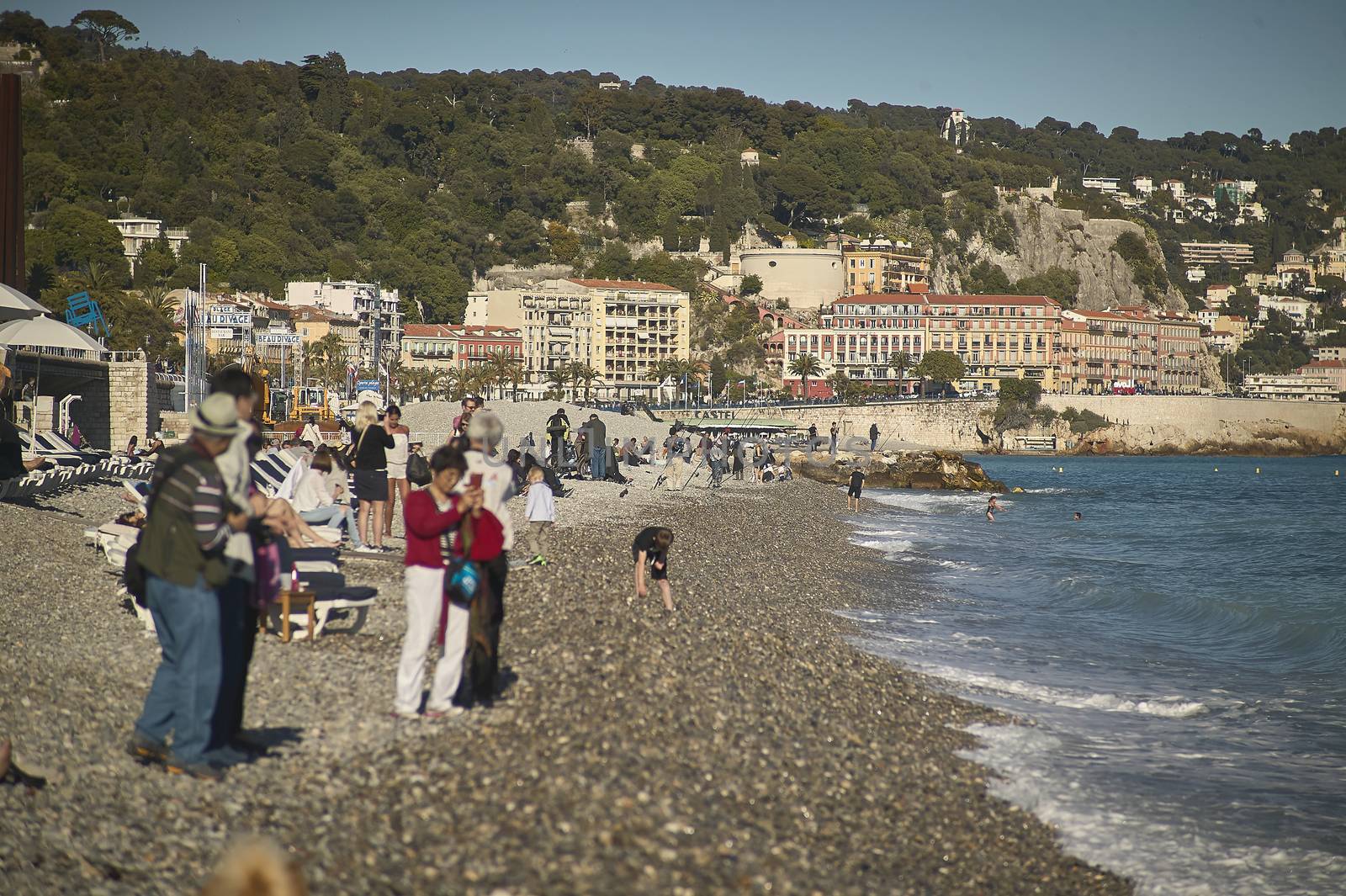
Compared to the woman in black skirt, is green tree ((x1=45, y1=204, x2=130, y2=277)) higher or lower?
higher

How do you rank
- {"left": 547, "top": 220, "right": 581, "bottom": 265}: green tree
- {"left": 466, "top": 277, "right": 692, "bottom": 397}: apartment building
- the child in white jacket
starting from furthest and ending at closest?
{"left": 547, "top": 220, "right": 581, "bottom": 265}: green tree → {"left": 466, "top": 277, "right": 692, "bottom": 397}: apartment building → the child in white jacket

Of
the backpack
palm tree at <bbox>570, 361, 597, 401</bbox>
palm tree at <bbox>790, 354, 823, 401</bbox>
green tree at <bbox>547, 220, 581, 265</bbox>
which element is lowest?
the backpack

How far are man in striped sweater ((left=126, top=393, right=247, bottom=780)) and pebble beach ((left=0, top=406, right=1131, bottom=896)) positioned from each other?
25 cm

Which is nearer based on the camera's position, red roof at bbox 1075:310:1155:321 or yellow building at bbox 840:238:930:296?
red roof at bbox 1075:310:1155:321

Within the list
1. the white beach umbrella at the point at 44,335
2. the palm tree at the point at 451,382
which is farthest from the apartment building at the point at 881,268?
the white beach umbrella at the point at 44,335

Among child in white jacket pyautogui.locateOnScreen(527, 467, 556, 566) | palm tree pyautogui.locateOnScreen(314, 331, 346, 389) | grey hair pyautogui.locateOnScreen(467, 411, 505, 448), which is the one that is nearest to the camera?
grey hair pyautogui.locateOnScreen(467, 411, 505, 448)

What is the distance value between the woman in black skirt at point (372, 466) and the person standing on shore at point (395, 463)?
0.40ft

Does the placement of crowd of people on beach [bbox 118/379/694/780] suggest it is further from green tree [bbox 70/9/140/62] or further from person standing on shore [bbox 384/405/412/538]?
green tree [bbox 70/9/140/62]

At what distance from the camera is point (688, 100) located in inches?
6781

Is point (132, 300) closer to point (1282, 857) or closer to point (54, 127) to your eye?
point (54, 127)

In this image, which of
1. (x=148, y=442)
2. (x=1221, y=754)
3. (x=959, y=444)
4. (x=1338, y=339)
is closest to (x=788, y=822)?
(x=1221, y=754)

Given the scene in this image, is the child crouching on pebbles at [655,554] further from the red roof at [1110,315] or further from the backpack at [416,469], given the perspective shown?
the red roof at [1110,315]

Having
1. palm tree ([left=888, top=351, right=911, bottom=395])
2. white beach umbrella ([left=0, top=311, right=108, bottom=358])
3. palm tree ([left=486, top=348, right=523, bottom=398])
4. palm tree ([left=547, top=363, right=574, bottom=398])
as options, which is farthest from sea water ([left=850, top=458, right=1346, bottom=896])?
palm tree ([left=888, top=351, right=911, bottom=395])

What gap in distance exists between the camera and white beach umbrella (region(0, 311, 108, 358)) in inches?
955
